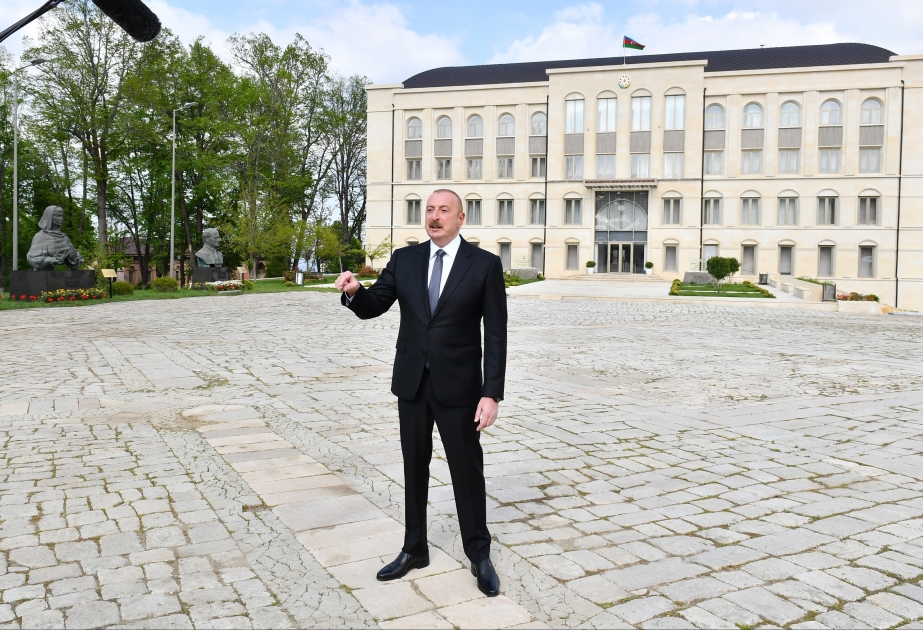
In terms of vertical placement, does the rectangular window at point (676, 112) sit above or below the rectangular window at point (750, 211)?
above

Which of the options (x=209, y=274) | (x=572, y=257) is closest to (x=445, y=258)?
(x=209, y=274)

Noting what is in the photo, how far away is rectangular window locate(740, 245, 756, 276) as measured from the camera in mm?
54906

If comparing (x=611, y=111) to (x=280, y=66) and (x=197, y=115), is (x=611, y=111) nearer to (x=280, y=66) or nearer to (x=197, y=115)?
(x=280, y=66)

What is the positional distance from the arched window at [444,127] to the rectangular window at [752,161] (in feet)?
72.1

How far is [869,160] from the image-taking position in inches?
2095

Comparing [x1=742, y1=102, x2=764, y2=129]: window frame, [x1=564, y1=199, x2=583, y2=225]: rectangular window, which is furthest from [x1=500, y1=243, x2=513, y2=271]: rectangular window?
[x1=742, y1=102, x2=764, y2=129]: window frame

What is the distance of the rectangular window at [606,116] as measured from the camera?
56.6m

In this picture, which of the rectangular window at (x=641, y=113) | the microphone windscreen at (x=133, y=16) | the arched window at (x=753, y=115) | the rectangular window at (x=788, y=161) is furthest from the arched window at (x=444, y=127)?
the microphone windscreen at (x=133, y=16)

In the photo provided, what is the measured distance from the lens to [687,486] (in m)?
5.70

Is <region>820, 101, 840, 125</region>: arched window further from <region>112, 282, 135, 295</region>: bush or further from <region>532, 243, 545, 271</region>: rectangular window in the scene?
<region>112, 282, 135, 295</region>: bush

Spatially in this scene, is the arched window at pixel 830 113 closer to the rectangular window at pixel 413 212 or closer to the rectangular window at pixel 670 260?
the rectangular window at pixel 670 260

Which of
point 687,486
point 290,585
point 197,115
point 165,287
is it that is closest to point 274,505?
point 290,585

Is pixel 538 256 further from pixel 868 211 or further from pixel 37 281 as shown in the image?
pixel 37 281

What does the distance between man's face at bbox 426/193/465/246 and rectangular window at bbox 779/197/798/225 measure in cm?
5552
